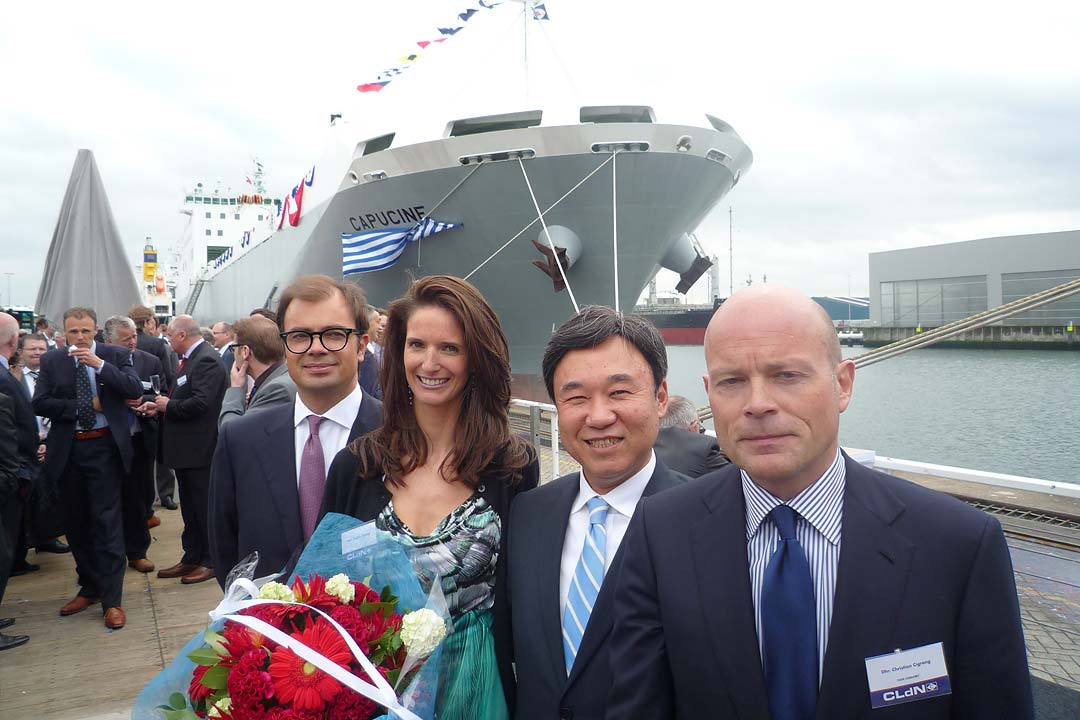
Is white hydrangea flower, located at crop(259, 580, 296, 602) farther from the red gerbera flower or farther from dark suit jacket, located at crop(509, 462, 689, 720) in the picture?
dark suit jacket, located at crop(509, 462, 689, 720)

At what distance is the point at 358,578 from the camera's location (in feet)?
5.17

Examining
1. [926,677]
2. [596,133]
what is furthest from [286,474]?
[596,133]

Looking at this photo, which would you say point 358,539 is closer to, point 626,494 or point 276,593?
point 276,593

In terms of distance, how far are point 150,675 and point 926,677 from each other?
12.2 feet

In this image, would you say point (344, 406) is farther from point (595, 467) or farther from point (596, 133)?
point (596, 133)

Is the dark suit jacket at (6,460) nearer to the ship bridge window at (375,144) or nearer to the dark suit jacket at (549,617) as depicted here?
the dark suit jacket at (549,617)

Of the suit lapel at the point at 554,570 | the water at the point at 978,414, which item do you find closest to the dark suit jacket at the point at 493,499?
the suit lapel at the point at 554,570

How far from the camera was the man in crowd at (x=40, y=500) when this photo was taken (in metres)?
4.67

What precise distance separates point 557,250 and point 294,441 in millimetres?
10103

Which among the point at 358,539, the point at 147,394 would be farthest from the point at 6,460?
the point at 358,539

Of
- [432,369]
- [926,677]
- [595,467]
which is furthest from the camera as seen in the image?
[432,369]

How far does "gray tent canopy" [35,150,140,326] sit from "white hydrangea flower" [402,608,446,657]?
749 cm

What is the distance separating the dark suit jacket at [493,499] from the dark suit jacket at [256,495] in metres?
0.31

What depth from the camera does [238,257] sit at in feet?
77.0
